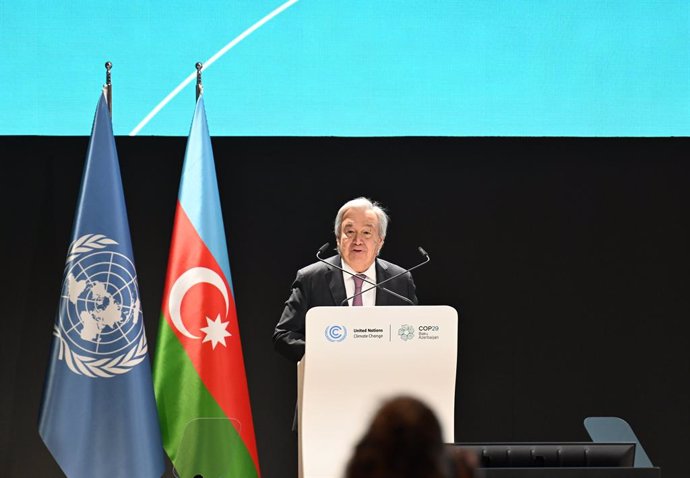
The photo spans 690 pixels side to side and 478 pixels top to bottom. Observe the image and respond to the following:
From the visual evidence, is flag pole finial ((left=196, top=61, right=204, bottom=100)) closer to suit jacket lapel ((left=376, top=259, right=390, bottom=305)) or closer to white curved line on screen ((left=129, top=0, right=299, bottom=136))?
white curved line on screen ((left=129, top=0, right=299, bottom=136))

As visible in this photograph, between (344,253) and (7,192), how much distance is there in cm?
197

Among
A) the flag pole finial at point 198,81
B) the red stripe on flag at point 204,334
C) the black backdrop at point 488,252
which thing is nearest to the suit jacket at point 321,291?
the red stripe on flag at point 204,334

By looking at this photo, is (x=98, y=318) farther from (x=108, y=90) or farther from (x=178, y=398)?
(x=108, y=90)

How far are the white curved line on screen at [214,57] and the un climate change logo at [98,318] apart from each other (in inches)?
35.8

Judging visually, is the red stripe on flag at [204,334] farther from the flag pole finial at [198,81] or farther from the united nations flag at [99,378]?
the flag pole finial at [198,81]

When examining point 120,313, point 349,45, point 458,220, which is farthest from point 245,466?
point 349,45

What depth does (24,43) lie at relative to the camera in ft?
16.6

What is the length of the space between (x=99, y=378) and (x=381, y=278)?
4.29 ft

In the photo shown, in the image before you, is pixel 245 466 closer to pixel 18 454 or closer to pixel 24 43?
pixel 18 454

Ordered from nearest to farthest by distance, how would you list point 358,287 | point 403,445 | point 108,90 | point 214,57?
point 403,445, point 358,287, point 108,90, point 214,57

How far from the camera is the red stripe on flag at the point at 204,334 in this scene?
4.44m

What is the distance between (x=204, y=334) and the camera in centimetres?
446

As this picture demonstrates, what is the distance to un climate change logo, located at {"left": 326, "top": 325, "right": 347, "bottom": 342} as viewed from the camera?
10.7 ft

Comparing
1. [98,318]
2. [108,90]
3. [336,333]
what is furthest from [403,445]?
[108,90]
